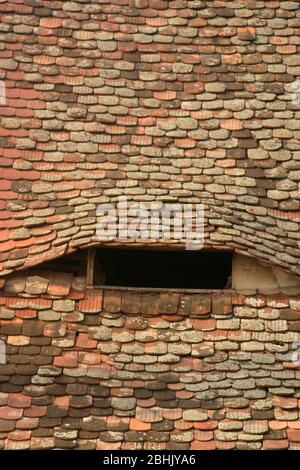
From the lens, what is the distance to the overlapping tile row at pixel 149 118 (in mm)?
6750

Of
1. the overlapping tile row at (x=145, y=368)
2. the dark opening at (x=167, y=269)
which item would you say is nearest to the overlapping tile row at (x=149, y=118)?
the overlapping tile row at (x=145, y=368)

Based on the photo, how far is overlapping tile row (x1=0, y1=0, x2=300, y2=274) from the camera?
675 cm

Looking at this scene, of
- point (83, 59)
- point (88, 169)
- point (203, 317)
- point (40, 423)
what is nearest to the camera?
point (40, 423)

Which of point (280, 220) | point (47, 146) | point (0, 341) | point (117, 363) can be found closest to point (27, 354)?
point (0, 341)

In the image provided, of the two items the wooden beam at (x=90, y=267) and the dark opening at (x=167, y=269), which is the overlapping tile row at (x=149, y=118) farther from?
the dark opening at (x=167, y=269)

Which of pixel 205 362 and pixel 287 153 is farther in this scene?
pixel 287 153

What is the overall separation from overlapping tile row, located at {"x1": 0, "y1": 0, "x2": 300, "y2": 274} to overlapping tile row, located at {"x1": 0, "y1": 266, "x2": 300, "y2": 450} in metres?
0.50

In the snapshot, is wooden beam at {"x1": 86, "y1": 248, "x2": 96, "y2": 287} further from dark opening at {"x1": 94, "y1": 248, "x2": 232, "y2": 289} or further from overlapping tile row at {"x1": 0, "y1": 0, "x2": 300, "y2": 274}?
dark opening at {"x1": 94, "y1": 248, "x2": 232, "y2": 289}

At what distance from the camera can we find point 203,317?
652 cm

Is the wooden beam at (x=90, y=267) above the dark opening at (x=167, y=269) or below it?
below

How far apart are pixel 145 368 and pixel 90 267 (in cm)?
104

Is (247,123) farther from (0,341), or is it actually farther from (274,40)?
(0,341)

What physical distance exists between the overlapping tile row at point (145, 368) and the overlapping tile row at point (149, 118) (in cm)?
50

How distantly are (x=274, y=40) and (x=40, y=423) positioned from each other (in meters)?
4.46
